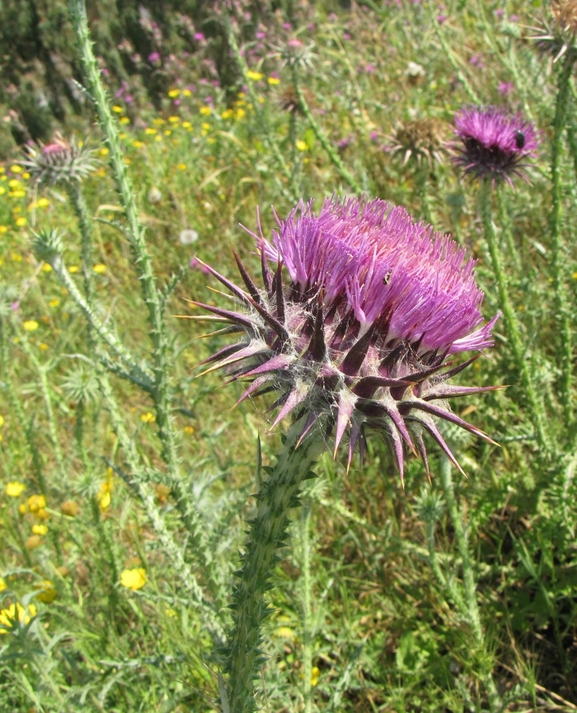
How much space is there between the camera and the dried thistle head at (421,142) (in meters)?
3.58

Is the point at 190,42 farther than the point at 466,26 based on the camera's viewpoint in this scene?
Yes

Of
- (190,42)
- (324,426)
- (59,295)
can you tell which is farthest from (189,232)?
(190,42)

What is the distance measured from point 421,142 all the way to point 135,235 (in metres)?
2.08

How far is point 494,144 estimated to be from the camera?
304cm

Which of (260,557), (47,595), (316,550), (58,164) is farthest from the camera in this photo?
(58,164)

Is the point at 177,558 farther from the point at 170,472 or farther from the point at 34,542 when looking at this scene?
the point at 34,542

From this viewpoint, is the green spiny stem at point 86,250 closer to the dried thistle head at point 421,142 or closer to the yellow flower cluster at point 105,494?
the yellow flower cluster at point 105,494

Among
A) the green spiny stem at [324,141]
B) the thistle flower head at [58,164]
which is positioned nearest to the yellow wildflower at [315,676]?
the green spiny stem at [324,141]

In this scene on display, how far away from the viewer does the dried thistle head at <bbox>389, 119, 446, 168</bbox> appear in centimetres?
358

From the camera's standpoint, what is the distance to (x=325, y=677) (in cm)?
263

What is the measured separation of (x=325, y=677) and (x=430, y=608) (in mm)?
640

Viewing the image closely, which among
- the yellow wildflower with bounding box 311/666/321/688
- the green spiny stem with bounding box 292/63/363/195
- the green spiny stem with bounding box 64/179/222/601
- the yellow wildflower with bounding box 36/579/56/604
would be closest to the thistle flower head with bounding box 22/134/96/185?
the green spiny stem with bounding box 64/179/222/601

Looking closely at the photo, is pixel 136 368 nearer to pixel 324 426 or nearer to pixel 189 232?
pixel 324 426

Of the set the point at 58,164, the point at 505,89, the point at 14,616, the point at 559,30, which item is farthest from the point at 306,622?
the point at 505,89
